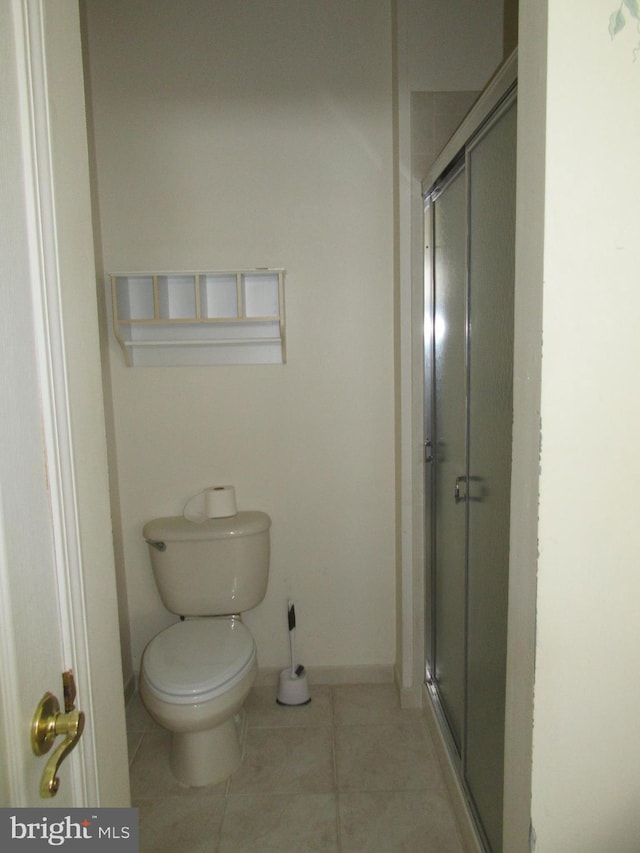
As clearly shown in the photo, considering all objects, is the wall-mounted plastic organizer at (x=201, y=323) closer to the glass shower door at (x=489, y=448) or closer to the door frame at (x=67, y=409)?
the glass shower door at (x=489, y=448)

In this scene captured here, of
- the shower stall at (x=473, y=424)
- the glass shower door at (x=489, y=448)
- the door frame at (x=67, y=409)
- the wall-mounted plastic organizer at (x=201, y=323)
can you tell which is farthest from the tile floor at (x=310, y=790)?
the wall-mounted plastic organizer at (x=201, y=323)

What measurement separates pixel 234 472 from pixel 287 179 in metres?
1.17

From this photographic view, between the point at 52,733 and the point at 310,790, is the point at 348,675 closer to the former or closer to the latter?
the point at 310,790

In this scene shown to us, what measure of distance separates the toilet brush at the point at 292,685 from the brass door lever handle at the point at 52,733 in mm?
1609

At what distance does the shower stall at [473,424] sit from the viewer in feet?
4.29

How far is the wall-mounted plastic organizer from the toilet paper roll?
1.67 ft

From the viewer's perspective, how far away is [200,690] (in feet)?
5.57

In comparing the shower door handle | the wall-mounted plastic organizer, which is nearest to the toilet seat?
the shower door handle

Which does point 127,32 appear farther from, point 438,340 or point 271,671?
point 271,671

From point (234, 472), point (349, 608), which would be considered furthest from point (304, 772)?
point (234, 472)

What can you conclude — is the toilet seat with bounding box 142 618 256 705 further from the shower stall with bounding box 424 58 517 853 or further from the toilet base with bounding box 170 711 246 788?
the shower stall with bounding box 424 58 517 853

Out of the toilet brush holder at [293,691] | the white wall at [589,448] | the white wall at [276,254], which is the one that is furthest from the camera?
the toilet brush holder at [293,691]

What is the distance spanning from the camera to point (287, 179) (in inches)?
84.7

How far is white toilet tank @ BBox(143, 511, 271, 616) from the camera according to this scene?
2.12m
